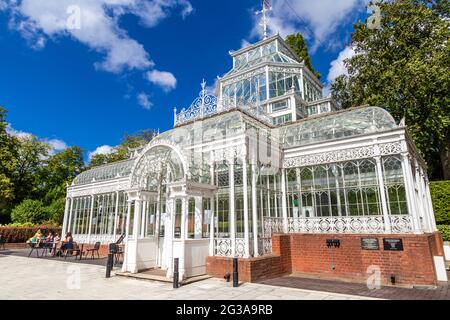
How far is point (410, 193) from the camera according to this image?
9.14 m

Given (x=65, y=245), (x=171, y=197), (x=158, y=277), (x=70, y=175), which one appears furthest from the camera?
Answer: (x=70, y=175)

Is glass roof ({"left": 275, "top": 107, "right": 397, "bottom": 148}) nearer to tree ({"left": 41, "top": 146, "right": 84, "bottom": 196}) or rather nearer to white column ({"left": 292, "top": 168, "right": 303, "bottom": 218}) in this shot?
white column ({"left": 292, "top": 168, "right": 303, "bottom": 218})

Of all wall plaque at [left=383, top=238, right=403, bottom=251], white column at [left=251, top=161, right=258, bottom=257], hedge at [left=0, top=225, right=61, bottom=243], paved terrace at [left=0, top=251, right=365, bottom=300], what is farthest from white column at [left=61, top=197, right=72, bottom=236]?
wall plaque at [left=383, top=238, right=403, bottom=251]

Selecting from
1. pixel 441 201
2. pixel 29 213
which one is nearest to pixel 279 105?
pixel 441 201

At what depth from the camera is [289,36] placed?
134ft

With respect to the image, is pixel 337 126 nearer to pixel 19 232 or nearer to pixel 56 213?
pixel 19 232

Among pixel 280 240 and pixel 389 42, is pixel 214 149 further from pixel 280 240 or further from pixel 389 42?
pixel 389 42

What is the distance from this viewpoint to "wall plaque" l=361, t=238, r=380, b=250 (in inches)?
352

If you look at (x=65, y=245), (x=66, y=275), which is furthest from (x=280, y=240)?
(x=65, y=245)

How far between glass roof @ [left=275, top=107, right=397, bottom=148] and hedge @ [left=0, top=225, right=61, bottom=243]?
22.5 m

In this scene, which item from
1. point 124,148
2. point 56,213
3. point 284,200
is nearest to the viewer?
point 284,200

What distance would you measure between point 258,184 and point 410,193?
506 cm
